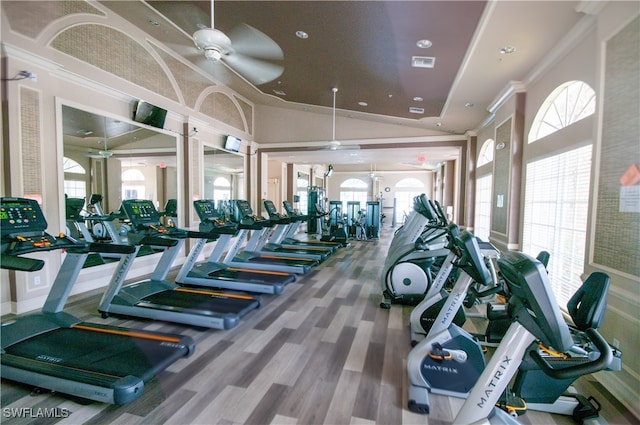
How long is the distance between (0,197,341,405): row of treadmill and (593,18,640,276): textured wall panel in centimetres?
332

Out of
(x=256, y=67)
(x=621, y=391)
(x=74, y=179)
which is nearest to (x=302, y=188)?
(x=256, y=67)

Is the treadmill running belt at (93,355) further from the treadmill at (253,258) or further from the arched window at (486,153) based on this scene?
the arched window at (486,153)

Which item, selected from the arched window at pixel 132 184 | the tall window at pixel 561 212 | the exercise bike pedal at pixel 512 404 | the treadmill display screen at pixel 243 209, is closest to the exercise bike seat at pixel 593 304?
the exercise bike pedal at pixel 512 404

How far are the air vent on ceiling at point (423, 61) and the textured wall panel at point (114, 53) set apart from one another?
4348 mm

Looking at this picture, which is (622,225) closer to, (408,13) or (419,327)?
(419,327)

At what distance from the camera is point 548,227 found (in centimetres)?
A: 366

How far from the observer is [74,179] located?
4.21 meters

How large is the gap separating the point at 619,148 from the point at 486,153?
15.1 ft

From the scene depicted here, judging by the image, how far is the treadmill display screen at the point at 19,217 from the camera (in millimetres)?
2348

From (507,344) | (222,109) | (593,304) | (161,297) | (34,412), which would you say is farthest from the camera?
(222,109)

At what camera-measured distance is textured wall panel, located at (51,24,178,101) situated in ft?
12.8

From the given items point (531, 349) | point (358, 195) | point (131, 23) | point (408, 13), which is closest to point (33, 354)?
point (531, 349)

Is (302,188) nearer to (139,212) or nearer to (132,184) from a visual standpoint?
(132,184)

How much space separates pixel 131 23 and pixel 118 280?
13.3ft
